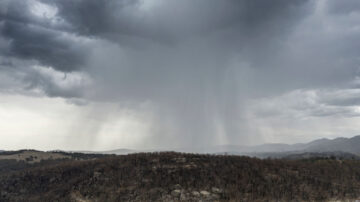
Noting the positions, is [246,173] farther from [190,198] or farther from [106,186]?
[106,186]

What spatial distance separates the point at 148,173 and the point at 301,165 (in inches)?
889

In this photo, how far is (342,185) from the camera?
29797 mm

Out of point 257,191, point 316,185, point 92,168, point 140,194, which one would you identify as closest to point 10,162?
point 92,168

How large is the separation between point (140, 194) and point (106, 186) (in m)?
5.50

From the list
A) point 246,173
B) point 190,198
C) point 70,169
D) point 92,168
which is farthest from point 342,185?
point 70,169

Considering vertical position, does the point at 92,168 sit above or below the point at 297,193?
above

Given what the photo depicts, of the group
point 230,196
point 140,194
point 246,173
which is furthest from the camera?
point 246,173

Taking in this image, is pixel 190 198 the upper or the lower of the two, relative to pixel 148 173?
lower

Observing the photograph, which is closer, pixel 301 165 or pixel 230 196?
pixel 230 196

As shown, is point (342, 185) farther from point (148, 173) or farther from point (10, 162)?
point (10, 162)

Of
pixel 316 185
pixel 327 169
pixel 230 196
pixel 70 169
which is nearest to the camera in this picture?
pixel 230 196

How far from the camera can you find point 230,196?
25.2 metres

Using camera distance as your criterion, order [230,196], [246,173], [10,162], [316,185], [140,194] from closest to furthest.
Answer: [230,196], [140,194], [316,185], [246,173], [10,162]

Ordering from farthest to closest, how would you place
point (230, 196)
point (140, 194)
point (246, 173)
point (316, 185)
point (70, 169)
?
point (70, 169) < point (246, 173) < point (316, 185) < point (140, 194) < point (230, 196)
